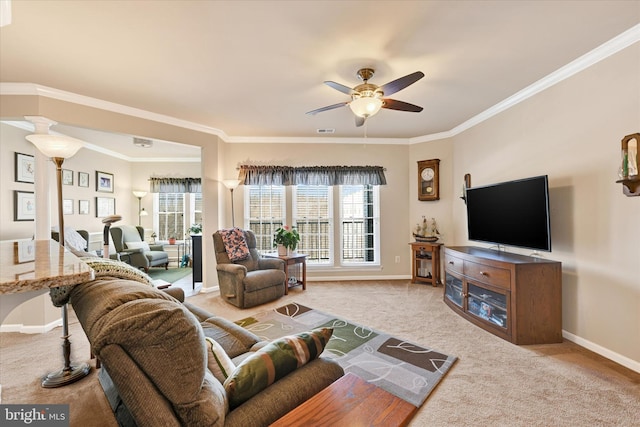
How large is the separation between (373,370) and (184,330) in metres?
1.84

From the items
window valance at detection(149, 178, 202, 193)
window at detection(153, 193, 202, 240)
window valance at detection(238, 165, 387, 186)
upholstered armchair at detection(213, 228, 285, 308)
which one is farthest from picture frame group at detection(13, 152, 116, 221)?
window valance at detection(238, 165, 387, 186)

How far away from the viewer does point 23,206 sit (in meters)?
3.75

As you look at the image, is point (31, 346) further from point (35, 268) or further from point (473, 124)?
point (473, 124)

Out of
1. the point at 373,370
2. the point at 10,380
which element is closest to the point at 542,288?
the point at 373,370

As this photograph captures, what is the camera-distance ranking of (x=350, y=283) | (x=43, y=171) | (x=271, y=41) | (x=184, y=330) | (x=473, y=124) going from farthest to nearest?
1. (x=350, y=283)
2. (x=473, y=124)
3. (x=43, y=171)
4. (x=271, y=41)
5. (x=184, y=330)

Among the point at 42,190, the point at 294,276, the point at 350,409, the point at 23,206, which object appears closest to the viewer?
the point at 350,409

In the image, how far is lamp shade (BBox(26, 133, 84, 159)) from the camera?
84.4 inches

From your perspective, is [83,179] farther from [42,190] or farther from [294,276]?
[294,276]

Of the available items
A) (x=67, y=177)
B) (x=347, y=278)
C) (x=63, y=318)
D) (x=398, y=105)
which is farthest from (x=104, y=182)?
(x=398, y=105)

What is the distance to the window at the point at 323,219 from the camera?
489cm

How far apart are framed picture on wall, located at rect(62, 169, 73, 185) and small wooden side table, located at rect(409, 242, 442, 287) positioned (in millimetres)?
6093

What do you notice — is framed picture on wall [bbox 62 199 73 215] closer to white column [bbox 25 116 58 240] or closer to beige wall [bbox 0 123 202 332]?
beige wall [bbox 0 123 202 332]

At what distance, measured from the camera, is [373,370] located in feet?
7.05

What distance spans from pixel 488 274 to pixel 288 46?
9.46 feet
